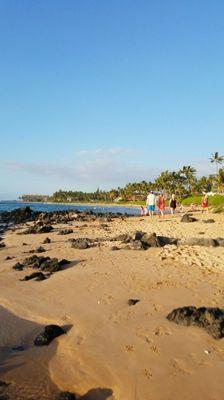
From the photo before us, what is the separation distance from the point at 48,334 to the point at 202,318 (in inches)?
128

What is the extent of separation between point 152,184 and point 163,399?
5585 inches

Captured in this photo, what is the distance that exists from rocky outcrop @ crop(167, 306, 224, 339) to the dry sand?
0.16m

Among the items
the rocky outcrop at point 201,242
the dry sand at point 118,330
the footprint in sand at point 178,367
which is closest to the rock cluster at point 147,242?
the rocky outcrop at point 201,242

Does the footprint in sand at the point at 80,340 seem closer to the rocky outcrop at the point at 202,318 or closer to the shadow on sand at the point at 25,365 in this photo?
the shadow on sand at the point at 25,365

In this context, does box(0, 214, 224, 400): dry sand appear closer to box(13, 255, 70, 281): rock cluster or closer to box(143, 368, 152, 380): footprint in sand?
box(143, 368, 152, 380): footprint in sand

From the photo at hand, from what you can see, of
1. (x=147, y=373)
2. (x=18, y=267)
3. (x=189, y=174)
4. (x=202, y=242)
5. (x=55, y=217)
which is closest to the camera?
(x=147, y=373)

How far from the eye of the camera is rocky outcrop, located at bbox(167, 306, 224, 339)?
25.4 feet

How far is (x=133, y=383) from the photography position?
6.26 meters

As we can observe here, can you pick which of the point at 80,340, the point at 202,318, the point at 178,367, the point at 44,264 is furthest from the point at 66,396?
the point at 44,264

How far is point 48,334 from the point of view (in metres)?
8.15

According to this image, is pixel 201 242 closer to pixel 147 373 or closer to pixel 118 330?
pixel 118 330

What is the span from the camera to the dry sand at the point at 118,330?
6281mm

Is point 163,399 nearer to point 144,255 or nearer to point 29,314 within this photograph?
point 29,314

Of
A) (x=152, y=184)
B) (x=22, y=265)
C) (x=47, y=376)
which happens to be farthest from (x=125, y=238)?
(x=152, y=184)
